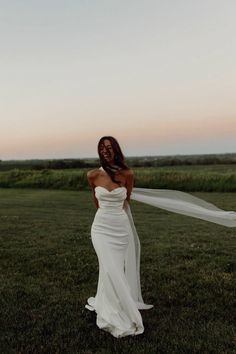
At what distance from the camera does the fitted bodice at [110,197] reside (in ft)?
21.2

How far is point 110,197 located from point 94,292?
8.69 feet

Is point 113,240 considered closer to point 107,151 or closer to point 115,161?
point 115,161

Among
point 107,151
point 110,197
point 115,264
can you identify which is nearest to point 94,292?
point 115,264

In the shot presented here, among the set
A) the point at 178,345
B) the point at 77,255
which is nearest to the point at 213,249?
the point at 77,255

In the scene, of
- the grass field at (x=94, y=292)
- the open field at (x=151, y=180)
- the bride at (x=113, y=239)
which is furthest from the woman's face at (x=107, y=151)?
the open field at (x=151, y=180)

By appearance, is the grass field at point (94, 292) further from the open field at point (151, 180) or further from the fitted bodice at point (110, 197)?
the open field at point (151, 180)

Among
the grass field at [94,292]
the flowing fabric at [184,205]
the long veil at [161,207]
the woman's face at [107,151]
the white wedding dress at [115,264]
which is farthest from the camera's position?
the flowing fabric at [184,205]

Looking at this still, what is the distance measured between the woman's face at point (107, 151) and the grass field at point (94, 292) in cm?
247

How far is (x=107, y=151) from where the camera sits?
640cm

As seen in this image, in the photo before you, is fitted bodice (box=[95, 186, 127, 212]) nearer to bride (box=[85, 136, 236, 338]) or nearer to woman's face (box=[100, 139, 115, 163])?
bride (box=[85, 136, 236, 338])

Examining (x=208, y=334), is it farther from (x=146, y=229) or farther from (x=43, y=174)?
(x=43, y=174)

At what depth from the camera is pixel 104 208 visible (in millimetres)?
6594

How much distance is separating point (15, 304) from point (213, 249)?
632 cm

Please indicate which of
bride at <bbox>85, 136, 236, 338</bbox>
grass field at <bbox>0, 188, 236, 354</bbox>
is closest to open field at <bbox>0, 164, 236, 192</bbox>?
grass field at <bbox>0, 188, 236, 354</bbox>
